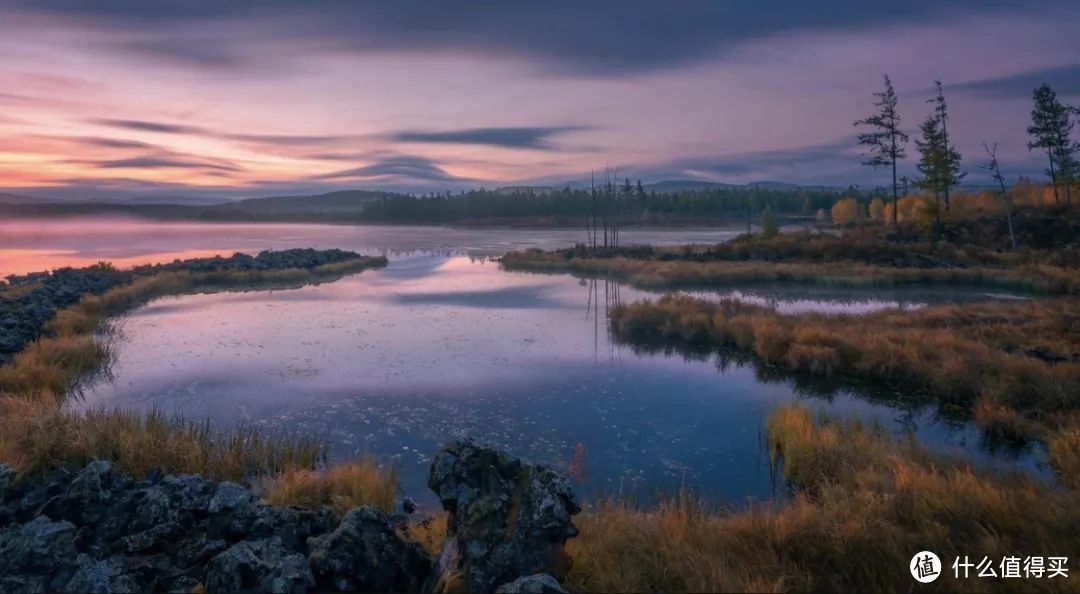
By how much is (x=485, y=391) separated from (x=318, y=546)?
8161mm

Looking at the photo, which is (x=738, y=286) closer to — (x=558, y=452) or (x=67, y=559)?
(x=558, y=452)

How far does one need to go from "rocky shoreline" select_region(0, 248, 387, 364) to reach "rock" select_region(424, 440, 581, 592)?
1428 cm

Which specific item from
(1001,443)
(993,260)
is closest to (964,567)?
(1001,443)

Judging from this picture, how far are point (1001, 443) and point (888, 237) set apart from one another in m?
38.5

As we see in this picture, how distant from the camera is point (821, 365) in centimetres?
1502

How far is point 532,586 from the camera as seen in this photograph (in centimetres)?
448

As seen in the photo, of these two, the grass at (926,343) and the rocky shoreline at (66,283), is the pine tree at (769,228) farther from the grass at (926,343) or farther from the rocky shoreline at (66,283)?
the rocky shoreline at (66,283)

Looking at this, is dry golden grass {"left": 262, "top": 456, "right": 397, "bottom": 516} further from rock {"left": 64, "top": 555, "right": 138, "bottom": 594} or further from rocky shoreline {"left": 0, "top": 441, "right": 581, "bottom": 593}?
rock {"left": 64, "top": 555, "right": 138, "bottom": 594}

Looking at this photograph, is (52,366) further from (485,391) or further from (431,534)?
(431,534)

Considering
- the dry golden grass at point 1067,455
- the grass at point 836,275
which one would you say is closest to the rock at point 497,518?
the dry golden grass at point 1067,455

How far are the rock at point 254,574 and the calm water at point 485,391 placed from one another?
3.45m

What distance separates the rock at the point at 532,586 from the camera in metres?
4.45

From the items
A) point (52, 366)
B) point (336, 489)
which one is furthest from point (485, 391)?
point (52, 366)

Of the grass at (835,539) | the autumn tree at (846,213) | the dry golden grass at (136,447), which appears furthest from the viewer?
the autumn tree at (846,213)
